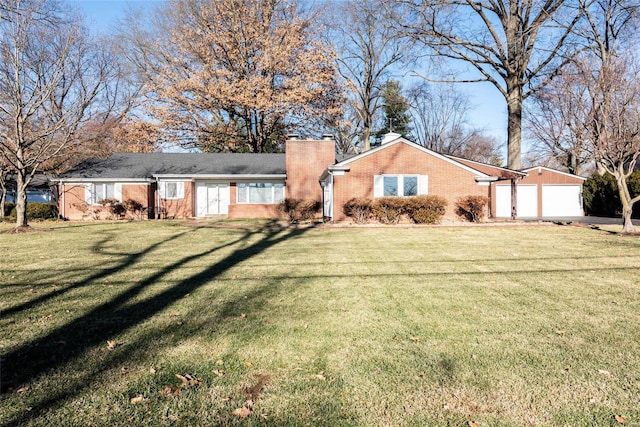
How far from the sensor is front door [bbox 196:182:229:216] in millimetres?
24078

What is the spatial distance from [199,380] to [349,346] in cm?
143

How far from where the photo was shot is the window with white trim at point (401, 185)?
18516 mm

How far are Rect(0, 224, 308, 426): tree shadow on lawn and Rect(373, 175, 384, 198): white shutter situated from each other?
11.8 meters

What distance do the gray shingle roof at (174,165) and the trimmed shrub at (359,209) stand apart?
706cm

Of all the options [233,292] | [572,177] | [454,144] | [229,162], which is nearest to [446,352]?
[233,292]

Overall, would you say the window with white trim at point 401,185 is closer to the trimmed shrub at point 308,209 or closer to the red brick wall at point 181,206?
the trimmed shrub at point 308,209

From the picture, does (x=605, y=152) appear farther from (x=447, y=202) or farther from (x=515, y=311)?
(x=515, y=311)

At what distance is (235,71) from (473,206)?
65.0ft

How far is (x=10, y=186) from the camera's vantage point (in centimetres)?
3005

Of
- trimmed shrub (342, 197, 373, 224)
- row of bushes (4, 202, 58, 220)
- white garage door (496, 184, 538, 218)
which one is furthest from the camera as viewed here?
white garage door (496, 184, 538, 218)

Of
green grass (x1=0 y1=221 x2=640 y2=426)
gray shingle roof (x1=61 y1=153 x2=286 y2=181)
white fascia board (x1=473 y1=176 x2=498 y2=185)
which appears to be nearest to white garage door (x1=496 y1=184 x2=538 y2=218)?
white fascia board (x1=473 y1=176 x2=498 y2=185)

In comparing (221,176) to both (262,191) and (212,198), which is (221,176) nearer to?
(212,198)

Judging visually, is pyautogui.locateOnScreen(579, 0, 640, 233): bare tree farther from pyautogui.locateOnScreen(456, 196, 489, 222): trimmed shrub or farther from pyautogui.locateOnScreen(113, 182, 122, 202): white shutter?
pyautogui.locateOnScreen(113, 182, 122, 202): white shutter

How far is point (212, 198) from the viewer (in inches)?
951
